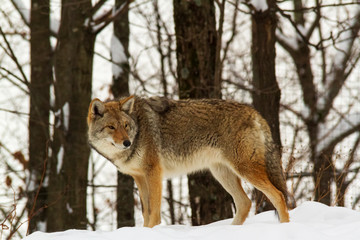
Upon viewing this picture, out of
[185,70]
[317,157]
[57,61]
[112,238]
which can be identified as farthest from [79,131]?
[112,238]

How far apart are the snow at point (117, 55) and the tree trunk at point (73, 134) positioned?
2.75ft

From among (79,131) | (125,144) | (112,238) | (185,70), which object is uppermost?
(185,70)

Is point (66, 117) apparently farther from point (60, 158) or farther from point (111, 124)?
point (111, 124)

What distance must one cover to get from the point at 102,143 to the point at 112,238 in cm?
205

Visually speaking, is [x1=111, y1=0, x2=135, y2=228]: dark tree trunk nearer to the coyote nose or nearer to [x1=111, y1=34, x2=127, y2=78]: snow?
[x1=111, y1=34, x2=127, y2=78]: snow

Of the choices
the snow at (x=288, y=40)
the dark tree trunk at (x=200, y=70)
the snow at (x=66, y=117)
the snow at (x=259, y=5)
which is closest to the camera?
the dark tree trunk at (x=200, y=70)

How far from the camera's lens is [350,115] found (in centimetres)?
1227

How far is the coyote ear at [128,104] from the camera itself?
20.6ft

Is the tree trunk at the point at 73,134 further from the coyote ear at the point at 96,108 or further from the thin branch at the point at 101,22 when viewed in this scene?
the coyote ear at the point at 96,108

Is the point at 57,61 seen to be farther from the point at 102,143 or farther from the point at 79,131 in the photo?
the point at 102,143

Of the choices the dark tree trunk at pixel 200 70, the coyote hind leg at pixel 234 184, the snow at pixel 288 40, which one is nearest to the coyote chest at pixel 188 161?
the coyote hind leg at pixel 234 184

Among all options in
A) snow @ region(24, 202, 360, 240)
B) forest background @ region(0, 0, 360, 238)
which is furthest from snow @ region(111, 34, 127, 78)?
snow @ region(24, 202, 360, 240)

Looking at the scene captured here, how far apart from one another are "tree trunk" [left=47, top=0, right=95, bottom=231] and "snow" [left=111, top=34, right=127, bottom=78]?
839mm

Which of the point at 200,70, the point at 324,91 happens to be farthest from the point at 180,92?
the point at 324,91
